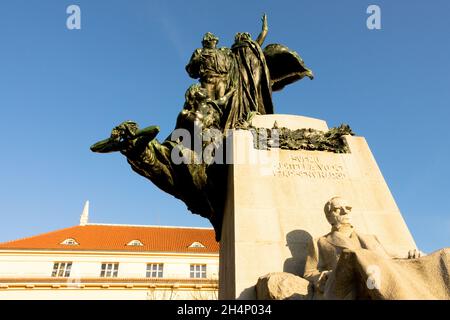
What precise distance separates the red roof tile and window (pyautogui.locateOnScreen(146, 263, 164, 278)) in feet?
4.83

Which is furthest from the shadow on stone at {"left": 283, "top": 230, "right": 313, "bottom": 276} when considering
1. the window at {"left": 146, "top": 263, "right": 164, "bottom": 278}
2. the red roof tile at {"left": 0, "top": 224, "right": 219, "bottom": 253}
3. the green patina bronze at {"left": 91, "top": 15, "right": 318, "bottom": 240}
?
the red roof tile at {"left": 0, "top": 224, "right": 219, "bottom": 253}

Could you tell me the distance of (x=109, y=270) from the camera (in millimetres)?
34000

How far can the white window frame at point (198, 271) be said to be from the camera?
34081 millimetres

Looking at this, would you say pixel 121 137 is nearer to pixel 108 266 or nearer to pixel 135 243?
pixel 108 266

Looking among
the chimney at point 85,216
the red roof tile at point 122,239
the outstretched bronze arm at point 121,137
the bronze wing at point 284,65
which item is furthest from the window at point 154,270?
the outstretched bronze arm at point 121,137

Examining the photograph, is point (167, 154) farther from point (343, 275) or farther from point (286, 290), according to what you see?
point (343, 275)

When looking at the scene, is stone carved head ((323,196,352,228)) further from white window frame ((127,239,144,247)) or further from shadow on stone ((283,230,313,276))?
white window frame ((127,239,144,247))

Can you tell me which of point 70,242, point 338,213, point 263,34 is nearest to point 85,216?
point 70,242

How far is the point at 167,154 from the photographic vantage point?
5.65 meters

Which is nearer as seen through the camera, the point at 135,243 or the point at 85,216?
the point at 135,243

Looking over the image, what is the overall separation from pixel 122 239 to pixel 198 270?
387 inches
